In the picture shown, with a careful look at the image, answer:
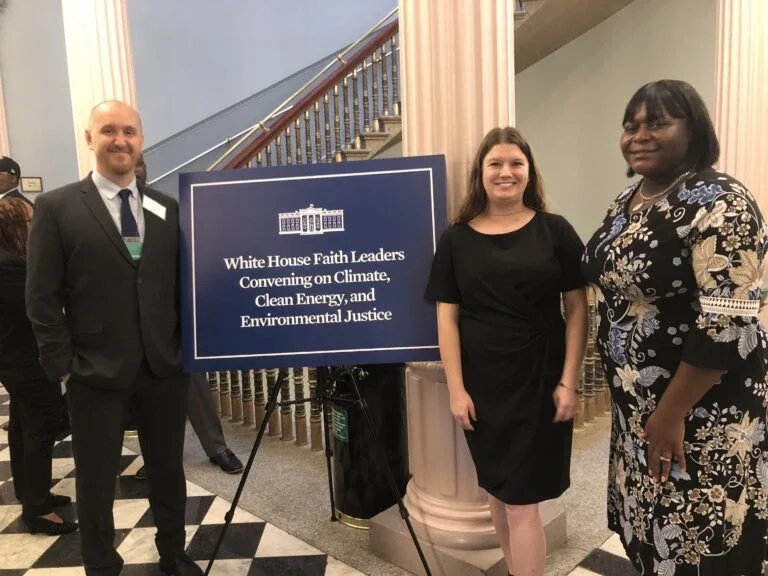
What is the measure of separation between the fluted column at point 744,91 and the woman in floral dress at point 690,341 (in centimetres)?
249

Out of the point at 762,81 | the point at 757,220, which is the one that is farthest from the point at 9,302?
the point at 762,81

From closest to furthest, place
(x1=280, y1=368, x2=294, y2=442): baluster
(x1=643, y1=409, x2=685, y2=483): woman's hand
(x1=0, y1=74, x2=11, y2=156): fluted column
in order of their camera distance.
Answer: (x1=643, y1=409, x2=685, y2=483): woman's hand → (x1=280, y1=368, x2=294, y2=442): baluster → (x1=0, y1=74, x2=11, y2=156): fluted column

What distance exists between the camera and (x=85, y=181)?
73.6 inches

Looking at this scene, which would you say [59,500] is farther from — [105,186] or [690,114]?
[690,114]

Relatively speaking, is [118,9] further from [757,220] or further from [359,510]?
[757,220]

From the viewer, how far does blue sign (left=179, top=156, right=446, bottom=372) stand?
6.12 ft

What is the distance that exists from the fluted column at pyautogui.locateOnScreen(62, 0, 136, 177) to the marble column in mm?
2104

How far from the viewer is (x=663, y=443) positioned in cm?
130

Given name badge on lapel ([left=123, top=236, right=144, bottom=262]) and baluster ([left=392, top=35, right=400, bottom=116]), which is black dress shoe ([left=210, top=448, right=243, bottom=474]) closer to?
name badge on lapel ([left=123, top=236, right=144, bottom=262])

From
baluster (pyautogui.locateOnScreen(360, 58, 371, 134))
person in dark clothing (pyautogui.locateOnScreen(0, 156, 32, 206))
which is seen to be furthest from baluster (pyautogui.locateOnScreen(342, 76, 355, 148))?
person in dark clothing (pyautogui.locateOnScreen(0, 156, 32, 206))

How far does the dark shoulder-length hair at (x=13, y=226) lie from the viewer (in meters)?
2.40

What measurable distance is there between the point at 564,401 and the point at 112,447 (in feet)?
4.63

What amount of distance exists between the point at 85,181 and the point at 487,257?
127cm

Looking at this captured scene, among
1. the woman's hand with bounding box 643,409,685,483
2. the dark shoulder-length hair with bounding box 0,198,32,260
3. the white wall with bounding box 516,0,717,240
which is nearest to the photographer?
the woman's hand with bounding box 643,409,685,483
